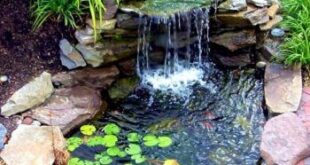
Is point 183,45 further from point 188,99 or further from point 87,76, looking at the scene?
point 87,76

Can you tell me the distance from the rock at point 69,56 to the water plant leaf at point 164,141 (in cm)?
113

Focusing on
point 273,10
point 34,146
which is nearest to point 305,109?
point 273,10

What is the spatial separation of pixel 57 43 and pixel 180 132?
153 cm

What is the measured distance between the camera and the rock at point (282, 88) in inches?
184

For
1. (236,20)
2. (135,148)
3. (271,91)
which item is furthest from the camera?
(236,20)

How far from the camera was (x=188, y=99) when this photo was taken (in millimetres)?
5203

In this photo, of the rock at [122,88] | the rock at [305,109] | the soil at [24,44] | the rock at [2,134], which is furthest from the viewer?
the rock at [122,88]

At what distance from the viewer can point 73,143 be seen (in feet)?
15.0

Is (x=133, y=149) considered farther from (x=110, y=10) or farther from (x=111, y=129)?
(x=110, y=10)

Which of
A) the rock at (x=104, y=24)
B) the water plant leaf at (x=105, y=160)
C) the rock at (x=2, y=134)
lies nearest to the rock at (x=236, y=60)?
the rock at (x=104, y=24)

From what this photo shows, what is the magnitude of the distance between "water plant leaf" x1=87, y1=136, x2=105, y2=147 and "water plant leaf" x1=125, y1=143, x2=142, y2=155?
0.24 metres

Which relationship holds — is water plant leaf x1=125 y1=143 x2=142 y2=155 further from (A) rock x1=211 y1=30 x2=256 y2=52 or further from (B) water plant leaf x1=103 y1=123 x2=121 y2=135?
(A) rock x1=211 y1=30 x2=256 y2=52

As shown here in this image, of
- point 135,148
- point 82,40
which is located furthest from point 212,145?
point 82,40

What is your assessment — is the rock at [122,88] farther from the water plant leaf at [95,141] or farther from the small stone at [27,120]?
the small stone at [27,120]
